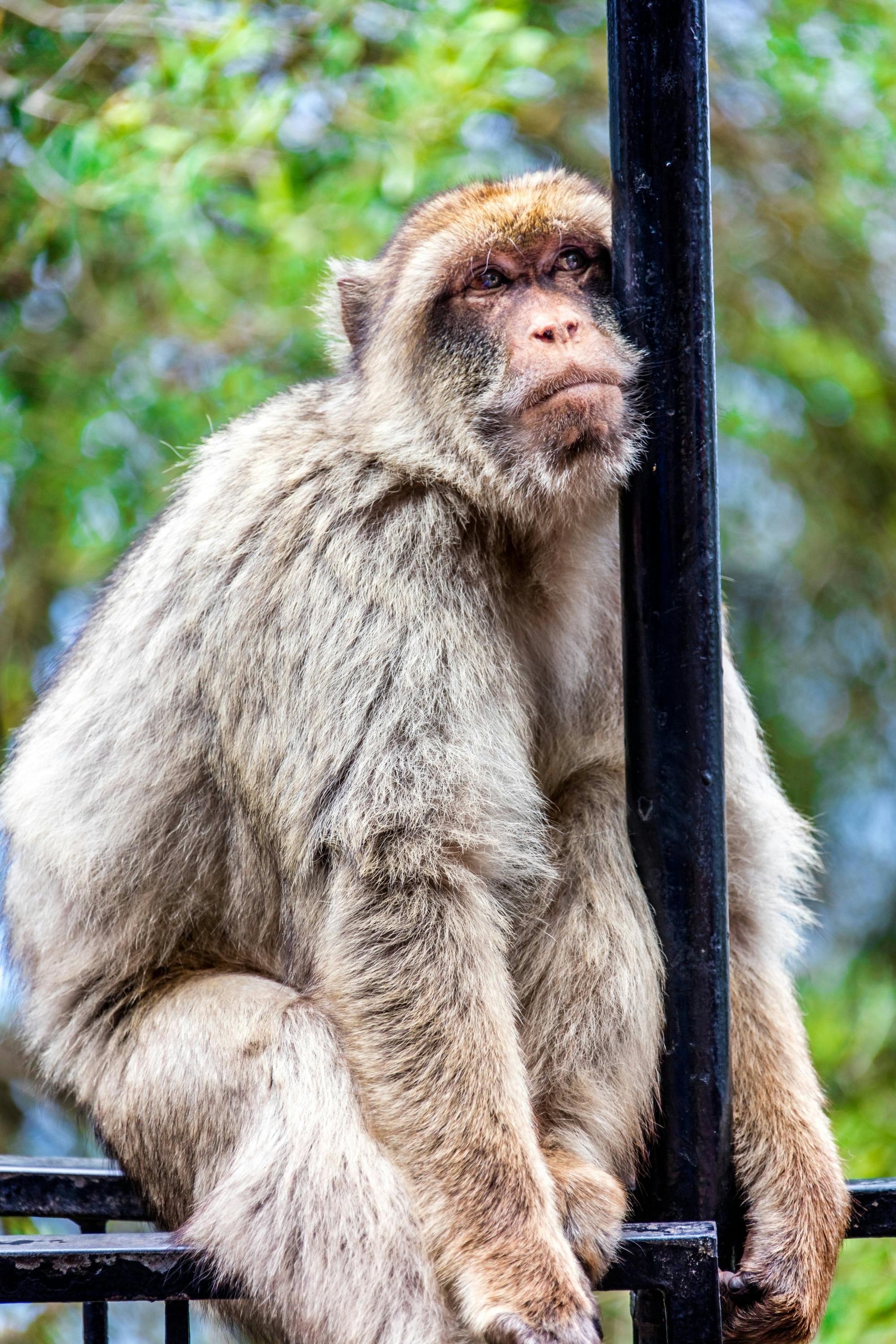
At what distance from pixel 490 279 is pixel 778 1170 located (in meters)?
1.76

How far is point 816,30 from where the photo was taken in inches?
225

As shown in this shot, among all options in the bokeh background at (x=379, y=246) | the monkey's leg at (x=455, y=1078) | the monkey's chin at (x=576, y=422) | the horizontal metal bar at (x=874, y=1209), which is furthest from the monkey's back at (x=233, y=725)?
the bokeh background at (x=379, y=246)

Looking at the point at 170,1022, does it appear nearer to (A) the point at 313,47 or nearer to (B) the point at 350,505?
(B) the point at 350,505

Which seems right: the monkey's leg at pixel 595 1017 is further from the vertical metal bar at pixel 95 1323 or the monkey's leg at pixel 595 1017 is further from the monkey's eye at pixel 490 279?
the monkey's eye at pixel 490 279

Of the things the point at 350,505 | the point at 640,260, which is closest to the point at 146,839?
the point at 350,505

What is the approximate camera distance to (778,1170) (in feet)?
8.82

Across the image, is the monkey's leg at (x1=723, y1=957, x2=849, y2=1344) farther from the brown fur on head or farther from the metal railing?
the brown fur on head

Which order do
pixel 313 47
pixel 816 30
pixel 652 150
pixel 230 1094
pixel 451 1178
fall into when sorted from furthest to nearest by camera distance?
pixel 816 30, pixel 313 47, pixel 230 1094, pixel 451 1178, pixel 652 150

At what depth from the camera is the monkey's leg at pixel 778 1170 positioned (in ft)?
8.39

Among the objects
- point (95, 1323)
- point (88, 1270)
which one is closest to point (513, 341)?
point (88, 1270)

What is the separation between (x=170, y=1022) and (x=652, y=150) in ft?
5.51

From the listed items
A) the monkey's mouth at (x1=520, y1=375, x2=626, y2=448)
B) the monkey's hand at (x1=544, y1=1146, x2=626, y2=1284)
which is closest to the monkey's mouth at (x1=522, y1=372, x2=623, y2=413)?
the monkey's mouth at (x1=520, y1=375, x2=626, y2=448)

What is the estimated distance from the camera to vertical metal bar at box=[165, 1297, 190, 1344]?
2.44 metres

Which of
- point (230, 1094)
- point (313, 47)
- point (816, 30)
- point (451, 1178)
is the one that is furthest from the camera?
point (816, 30)
